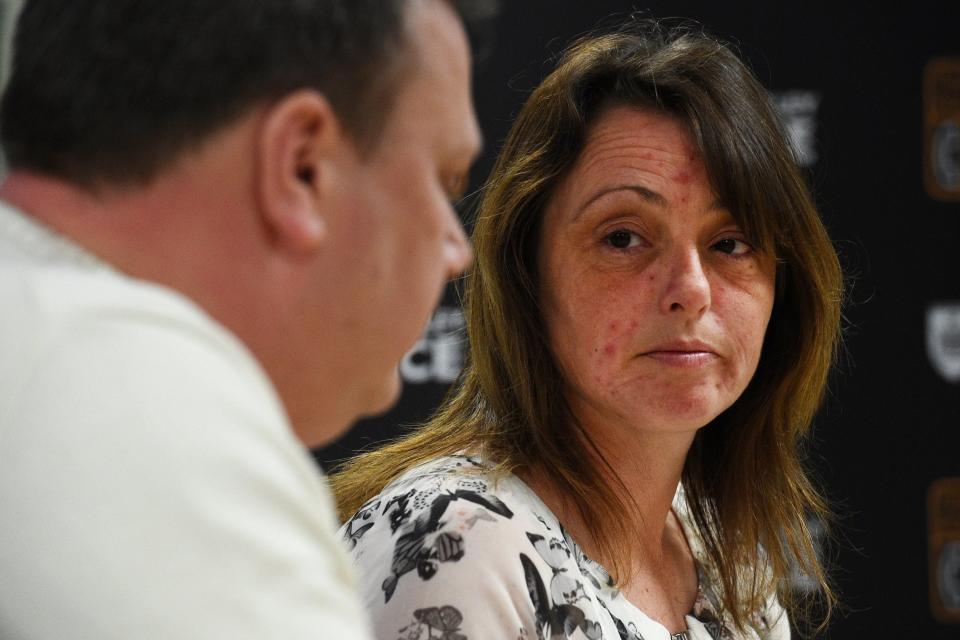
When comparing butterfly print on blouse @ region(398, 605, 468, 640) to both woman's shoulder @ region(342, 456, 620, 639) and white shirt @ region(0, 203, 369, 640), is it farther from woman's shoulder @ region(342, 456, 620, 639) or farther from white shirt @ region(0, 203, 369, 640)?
white shirt @ region(0, 203, 369, 640)

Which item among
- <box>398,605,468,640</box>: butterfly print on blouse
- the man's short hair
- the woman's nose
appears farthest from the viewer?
the woman's nose

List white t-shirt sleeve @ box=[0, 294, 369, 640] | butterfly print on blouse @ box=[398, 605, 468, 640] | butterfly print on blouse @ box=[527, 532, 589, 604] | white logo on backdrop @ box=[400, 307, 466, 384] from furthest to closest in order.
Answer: white logo on backdrop @ box=[400, 307, 466, 384]
butterfly print on blouse @ box=[527, 532, 589, 604]
butterfly print on blouse @ box=[398, 605, 468, 640]
white t-shirt sleeve @ box=[0, 294, 369, 640]

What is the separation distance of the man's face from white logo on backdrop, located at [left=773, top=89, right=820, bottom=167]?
6.57ft

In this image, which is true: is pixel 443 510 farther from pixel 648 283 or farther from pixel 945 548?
pixel 945 548

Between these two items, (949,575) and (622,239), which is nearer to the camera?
(622,239)

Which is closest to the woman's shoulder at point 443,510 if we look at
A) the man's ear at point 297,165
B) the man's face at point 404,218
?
the man's face at point 404,218

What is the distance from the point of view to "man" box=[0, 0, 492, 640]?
22.5 inches

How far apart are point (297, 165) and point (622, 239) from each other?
2.93ft

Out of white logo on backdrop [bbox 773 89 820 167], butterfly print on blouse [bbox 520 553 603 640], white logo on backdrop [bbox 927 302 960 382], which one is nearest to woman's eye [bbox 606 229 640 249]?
butterfly print on blouse [bbox 520 553 603 640]

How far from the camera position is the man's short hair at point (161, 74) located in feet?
2.41

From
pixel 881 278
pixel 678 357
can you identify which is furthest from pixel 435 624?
pixel 881 278

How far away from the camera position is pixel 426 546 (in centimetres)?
135

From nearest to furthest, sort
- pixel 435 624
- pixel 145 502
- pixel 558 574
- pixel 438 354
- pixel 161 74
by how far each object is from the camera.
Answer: pixel 145 502, pixel 161 74, pixel 435 624, pixel 558 574, pixel 438 354

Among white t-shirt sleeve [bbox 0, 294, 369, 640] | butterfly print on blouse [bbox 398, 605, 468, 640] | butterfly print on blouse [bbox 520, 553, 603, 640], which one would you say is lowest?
butterfly print on blouse [bbox 520, 553, 603, 640]
